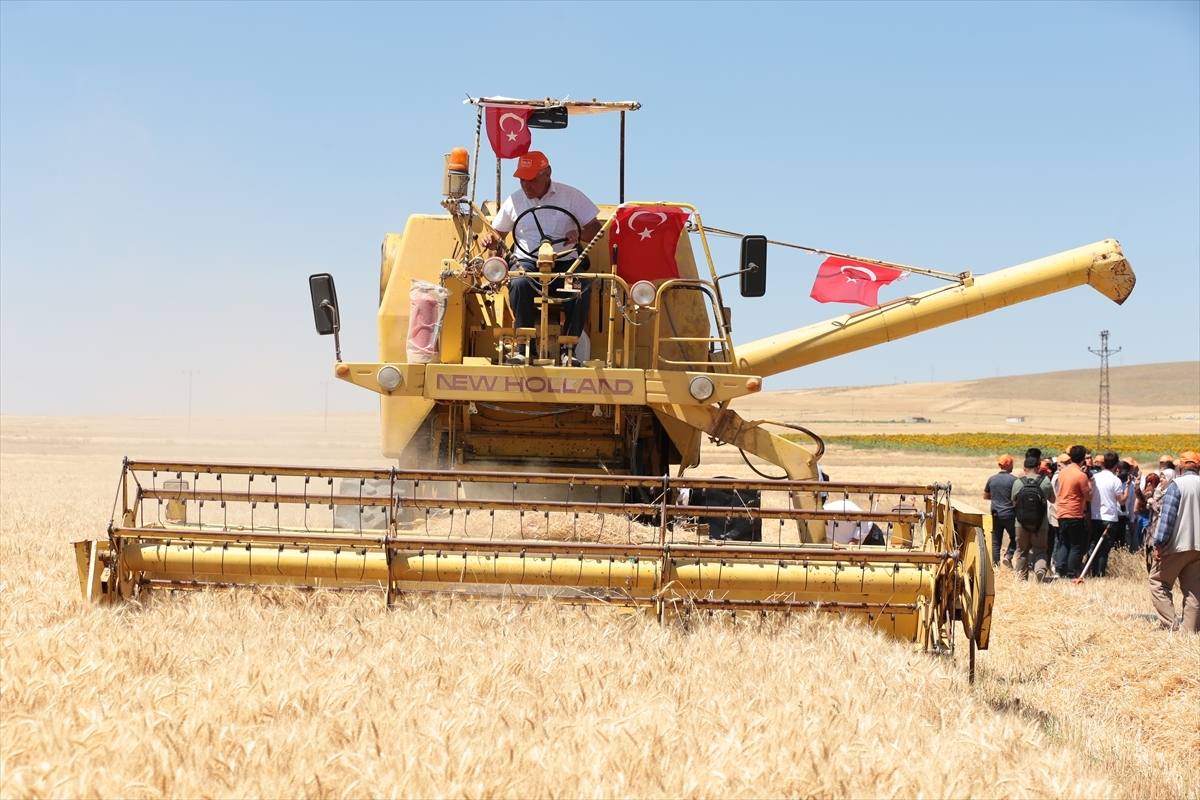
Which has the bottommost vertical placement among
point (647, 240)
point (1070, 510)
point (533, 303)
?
point (1070, 510)

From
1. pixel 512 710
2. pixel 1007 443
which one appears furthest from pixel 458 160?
pixel 1007 443

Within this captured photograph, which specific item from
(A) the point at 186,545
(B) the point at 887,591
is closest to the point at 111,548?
(A) the point at 186,545

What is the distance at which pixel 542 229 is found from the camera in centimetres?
812

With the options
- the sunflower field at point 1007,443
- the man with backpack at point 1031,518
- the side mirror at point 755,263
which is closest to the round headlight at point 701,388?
the side mirror at point 755,263

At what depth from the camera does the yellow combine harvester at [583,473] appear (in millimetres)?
5996

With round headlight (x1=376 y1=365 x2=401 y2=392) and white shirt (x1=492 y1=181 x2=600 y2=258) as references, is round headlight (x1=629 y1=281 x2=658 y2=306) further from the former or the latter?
round headlight (x1=376 y1=365 x2=401 y2=392)

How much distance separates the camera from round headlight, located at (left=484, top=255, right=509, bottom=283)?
764cm

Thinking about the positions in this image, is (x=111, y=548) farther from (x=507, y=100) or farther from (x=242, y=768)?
(x=507, y=100)

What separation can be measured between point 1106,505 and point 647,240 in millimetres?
6929

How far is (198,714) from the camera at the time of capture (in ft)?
13.4

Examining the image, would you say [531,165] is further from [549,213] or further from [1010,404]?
[1010,404]

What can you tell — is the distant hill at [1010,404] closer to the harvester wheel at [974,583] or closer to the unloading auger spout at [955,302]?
the unloading auger spout at [955,302]

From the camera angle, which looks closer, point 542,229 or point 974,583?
point 974,583

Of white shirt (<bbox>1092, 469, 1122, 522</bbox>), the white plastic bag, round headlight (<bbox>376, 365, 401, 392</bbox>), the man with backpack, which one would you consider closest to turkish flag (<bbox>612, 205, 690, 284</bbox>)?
the white plastic bag
